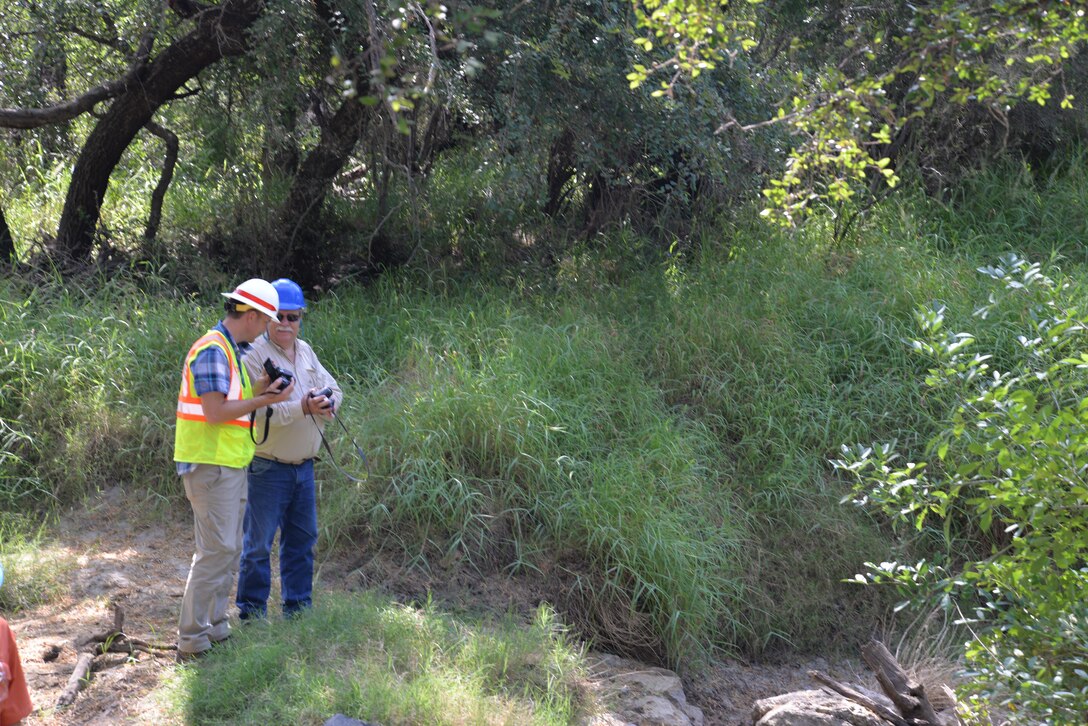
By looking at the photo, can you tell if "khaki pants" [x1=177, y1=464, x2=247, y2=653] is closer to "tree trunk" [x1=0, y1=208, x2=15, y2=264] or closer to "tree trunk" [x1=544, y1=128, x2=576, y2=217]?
"tree trunk" [x1=544, y1=128, x2=576, y2=217]

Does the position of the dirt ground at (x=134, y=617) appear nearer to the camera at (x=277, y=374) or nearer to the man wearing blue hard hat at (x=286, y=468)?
the man wearing blue hard hat at (x=286, y=468)

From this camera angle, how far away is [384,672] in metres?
4.23

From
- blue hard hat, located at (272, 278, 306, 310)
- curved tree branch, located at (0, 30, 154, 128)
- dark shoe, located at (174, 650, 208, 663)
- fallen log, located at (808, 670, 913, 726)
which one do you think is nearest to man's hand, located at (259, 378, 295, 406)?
blue hard hat, located at (272, 278, 306, 310)

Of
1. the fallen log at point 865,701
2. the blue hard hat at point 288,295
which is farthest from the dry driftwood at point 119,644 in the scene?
the fallen log at point 865,701

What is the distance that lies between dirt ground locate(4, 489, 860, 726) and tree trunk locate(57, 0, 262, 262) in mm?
3074

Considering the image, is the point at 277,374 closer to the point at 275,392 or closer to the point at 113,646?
the point at 275,392

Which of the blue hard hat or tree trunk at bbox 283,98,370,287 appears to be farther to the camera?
tree trunk at bbox 283,98,370,287

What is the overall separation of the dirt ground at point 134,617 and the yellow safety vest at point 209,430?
38.9 inches

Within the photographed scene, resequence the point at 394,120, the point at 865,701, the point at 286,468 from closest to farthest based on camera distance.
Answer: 1. the point at 286,468
2. the point at 865,701
3. the point at 394,120

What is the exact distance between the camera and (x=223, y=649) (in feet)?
14.6

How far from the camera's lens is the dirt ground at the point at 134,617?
14.4 feet

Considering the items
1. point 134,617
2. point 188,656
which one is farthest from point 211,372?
point 134,617

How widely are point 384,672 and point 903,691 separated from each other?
8.03 ft

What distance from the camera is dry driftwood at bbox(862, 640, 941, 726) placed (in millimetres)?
4836
